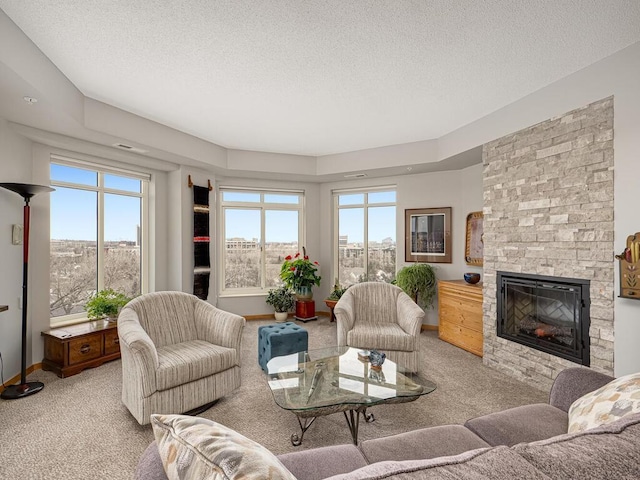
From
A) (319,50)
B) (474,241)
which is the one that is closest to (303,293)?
(474,241)

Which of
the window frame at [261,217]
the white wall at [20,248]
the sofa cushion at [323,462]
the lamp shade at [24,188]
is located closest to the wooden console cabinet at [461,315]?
the window frame at [261,217]

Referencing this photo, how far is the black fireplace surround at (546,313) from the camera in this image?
9.14 ft

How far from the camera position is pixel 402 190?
5.54 meters

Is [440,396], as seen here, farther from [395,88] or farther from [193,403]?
[395,88]

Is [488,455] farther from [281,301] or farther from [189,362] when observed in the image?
[281,301]

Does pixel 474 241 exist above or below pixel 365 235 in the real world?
below

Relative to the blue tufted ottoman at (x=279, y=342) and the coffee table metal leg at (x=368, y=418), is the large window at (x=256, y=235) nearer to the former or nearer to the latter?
the blue tufted ottoman at (x=279, y=342)

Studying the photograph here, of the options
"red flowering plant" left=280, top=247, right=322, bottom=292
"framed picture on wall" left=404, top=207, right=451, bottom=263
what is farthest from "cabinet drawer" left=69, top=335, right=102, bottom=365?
"framed picture on wall" left=404, top=207, right=451, bottom=263

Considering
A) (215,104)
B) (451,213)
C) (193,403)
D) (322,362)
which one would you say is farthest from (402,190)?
(193,403)

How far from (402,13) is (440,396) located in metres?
2.95

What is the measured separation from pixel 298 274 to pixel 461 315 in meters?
2.62

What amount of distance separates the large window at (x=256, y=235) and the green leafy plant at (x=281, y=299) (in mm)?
308

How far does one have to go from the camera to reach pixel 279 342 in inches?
129

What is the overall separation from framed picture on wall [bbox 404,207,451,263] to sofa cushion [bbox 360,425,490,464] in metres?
3.92
